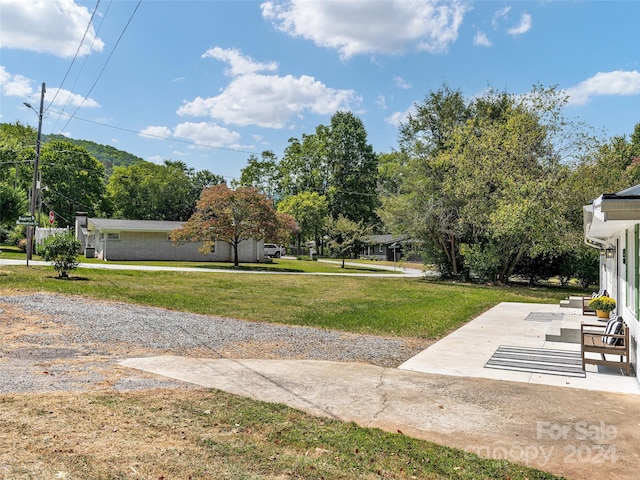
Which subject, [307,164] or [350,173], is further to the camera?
[307,164]

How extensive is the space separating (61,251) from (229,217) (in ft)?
41.7

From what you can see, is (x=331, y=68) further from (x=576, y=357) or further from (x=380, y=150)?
(x=380, y=150)

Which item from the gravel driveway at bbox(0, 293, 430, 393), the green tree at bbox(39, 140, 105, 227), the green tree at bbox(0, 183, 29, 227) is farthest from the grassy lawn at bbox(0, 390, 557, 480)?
the green tree at bbox(39, 140, 105, 227)

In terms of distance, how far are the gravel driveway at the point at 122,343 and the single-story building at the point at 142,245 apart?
19.5m

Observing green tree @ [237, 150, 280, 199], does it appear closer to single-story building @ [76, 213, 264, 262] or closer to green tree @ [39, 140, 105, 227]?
green tree @ [39, 140, 105, 227]

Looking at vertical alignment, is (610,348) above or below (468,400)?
above

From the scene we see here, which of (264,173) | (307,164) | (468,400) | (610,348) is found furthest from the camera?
(264,173)

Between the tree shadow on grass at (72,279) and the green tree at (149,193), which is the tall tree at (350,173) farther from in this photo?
the tree shadow on grass at (72,279)

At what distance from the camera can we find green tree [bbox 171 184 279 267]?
27.7m

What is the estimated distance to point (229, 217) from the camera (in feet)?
92.1

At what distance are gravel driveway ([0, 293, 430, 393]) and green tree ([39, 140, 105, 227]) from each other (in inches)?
1724

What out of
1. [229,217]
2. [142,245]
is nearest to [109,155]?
[142,245]

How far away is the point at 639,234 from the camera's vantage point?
6.04 m

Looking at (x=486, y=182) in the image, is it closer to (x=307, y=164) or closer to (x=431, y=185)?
(x=431, y=185)
